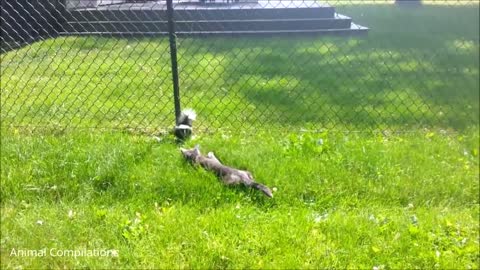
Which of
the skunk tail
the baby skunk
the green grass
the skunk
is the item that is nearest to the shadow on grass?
the green grass

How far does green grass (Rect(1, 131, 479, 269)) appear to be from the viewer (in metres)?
2.22

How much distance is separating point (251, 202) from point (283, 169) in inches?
15.4

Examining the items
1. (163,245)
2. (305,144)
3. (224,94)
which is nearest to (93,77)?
(224,94)

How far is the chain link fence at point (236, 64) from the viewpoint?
206 centimetres

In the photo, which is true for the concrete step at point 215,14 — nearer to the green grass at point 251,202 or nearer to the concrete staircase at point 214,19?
the concrete staircase at point 214,19

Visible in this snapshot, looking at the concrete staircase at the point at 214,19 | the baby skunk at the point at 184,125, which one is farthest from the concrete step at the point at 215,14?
the baby skunk at the point at 184,125

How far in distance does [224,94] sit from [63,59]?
2.19 metres

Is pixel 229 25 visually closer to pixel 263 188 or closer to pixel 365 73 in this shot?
pixel 365 73

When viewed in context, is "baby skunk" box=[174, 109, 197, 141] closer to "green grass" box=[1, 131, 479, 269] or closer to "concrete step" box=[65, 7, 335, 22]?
"green grass" box=[1, 131, 479, 269]

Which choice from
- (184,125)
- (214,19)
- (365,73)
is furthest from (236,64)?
(184,125)

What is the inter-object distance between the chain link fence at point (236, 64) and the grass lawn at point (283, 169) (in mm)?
21

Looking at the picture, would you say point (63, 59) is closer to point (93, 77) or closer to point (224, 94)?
point (93, 77)

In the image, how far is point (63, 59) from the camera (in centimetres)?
520

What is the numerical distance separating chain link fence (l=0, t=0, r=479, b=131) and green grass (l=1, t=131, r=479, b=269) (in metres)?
0.41
